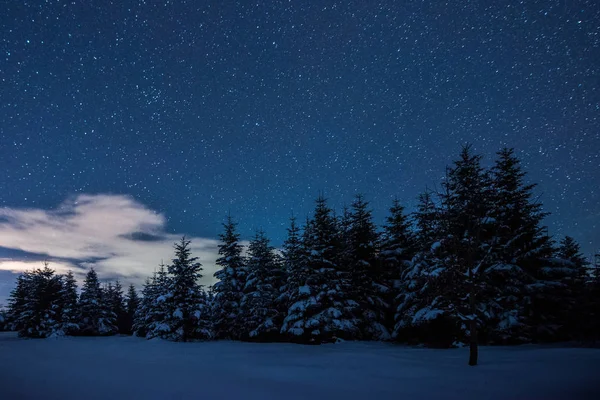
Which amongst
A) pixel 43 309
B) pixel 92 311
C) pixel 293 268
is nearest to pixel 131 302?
pixel 92 311

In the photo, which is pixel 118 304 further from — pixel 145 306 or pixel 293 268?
pixel 293 268

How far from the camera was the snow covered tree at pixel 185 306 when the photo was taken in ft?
94.4

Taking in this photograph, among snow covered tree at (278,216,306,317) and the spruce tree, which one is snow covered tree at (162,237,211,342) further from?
the spruce tree

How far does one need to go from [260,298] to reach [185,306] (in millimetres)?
6853

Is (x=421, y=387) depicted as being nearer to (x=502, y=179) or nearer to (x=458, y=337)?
(x=458, y=337)

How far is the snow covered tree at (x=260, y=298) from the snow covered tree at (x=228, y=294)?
3.05 ft

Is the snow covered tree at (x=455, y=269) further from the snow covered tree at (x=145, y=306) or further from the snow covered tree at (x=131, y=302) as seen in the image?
the snow covered tree at (x=131, y=302)

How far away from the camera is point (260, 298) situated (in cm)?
2883

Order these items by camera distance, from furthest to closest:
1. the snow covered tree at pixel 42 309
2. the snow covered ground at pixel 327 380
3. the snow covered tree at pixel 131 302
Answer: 1. the snow covered tree at pixel 131 302
2. the snow covered tree at pixel 42 309
3. the snow covered ground at pixel 327 380

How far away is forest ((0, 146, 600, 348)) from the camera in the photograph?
16219 mm

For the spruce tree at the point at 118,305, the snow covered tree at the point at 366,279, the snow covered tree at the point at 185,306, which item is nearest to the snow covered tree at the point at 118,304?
the spruce tree at the point at 118,305

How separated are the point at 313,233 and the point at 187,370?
1509 cm

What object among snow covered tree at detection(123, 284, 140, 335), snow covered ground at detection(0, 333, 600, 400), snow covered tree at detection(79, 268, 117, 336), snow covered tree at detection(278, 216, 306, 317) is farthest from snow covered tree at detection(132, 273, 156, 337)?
snow covered ground at detection(0, 333, 600, 400)

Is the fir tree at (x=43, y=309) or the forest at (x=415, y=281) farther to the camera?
the fir tree at (x=43, y=309)
